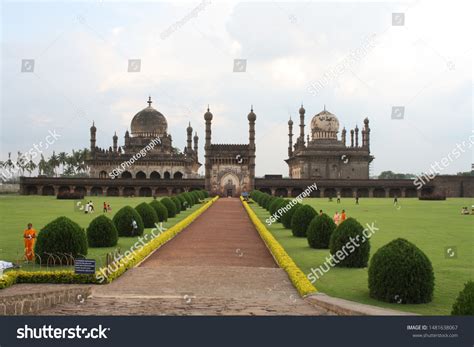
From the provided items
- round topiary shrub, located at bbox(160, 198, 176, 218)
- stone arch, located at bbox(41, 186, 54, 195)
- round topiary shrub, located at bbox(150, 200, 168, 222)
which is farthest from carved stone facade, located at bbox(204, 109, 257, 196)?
round topiary shrub, located at bbox(150, 200, 168, 222)

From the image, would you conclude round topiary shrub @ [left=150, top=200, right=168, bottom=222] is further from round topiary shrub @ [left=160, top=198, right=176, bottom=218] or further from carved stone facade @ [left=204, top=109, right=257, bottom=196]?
carved stone facade @ [left=204, top=109, right=257, bottom=196]

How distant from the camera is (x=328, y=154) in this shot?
6438 centimetres

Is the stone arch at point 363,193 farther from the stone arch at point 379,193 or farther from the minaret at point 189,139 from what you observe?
the minaret at point 189,139

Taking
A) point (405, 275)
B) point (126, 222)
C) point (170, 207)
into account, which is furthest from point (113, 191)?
point (405, 275)

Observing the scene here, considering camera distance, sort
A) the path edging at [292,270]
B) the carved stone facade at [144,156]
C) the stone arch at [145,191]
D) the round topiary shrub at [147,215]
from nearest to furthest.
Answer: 1. the path edging at [292,270]
2. the round topiary shrub at [147,215]
3. the stone arch at [145,191]
4. the carved stone facade at [144,156]

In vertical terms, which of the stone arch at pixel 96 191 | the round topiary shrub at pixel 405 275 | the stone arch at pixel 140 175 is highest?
the stone arch at pixel 140 175

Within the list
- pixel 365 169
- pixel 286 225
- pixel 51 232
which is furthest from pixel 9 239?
pixel 365 169

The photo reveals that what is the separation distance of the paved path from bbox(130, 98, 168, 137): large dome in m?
50.7

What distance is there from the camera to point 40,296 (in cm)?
840

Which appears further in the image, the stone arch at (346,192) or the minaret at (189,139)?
the minaret at (189,139)

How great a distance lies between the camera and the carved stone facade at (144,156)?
64.2 m

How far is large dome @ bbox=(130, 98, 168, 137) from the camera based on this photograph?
65.9 metres

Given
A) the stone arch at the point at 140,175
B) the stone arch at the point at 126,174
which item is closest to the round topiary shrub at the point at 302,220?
the stone arch at the point at 140,175

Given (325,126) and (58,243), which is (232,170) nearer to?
(325,126)
